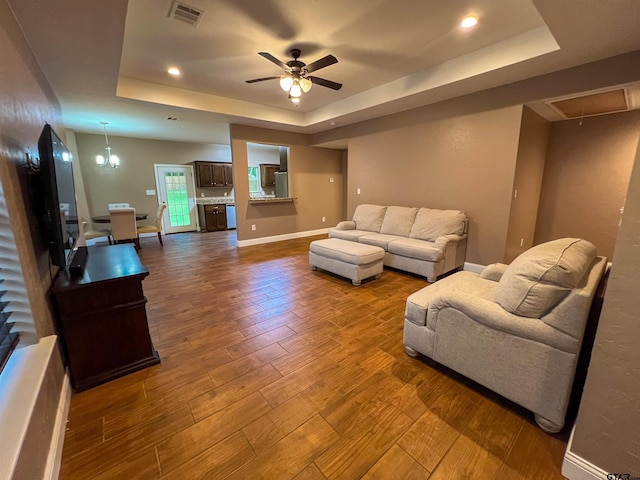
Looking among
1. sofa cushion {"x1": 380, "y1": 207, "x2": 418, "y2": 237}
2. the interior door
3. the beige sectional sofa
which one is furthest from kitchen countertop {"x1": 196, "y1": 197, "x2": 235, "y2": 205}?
sofa cushion {"x1": 380, "y1": 207, "x2": 418, "y2": 237}

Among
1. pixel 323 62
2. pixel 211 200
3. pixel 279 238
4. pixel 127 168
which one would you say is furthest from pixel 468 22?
pixel 127 168

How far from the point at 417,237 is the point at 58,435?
162 inches

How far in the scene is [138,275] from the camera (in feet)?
6.08

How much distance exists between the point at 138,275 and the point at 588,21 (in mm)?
3856

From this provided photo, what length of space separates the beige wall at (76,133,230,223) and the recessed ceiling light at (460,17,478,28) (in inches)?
289

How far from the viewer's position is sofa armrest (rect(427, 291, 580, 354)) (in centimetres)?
133

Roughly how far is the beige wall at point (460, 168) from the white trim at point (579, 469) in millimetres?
2934

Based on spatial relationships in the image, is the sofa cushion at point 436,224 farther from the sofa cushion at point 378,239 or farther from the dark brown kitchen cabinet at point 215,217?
the dark brown kitchen cabinet at point 215,217

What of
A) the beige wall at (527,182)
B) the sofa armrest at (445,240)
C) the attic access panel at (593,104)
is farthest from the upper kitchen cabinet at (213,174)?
the attic access panel at (593,104)

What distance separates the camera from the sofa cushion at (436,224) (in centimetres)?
383

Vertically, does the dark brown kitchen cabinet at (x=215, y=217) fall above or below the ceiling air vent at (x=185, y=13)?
below

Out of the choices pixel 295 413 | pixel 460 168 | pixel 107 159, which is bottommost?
pixel 295 413

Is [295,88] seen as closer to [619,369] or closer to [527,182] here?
[619,369]

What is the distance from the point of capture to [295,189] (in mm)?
6391
